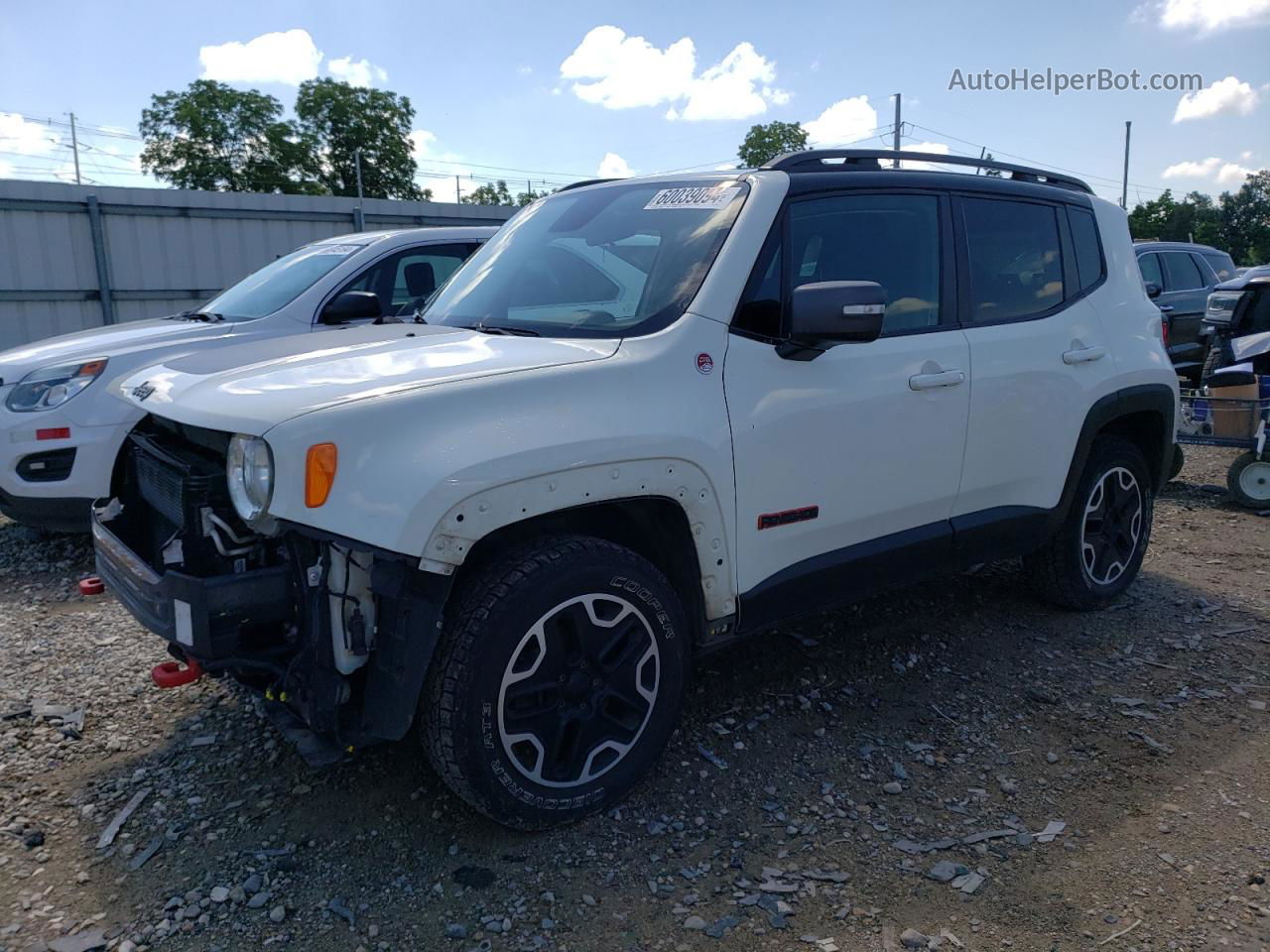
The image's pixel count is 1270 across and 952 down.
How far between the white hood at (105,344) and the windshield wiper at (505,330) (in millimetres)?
3088

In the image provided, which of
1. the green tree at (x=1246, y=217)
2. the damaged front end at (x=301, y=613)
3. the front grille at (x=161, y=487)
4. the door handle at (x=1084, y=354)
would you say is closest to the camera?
the damaged front end at (x=301, y=613)

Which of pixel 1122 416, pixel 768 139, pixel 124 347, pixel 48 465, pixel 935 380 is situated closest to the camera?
pixel 935 380

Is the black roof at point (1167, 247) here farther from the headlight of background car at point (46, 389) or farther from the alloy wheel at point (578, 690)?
the headlight of background car at point (46, 389)

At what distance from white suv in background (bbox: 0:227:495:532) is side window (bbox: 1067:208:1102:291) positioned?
3.57 m

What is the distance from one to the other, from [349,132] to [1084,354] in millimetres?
51853

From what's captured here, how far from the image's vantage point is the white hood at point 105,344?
5535mm

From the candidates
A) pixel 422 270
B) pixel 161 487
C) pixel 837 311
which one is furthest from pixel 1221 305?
pixel 161 487

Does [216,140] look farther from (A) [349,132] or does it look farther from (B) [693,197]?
(B) [693,197]

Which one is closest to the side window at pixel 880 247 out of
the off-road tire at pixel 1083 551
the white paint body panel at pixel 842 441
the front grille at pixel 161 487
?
the white paint body panel at pixel 842 441

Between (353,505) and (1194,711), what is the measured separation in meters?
3.35

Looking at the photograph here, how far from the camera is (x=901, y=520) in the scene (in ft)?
12.2

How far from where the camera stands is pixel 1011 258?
4.20m

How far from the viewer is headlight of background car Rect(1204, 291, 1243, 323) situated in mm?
9336

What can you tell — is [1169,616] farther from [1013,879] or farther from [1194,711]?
[1013,879]
